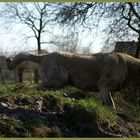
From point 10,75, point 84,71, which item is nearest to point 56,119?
point 84,71

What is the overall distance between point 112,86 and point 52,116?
272cm

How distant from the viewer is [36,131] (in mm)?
8586

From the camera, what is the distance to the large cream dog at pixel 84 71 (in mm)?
11914

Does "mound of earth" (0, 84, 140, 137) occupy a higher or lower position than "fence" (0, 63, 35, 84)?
higher

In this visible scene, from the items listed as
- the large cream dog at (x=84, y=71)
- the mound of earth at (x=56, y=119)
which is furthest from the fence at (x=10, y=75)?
the mound of earth at (x=56, y=119)

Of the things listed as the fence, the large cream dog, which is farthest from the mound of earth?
the fence

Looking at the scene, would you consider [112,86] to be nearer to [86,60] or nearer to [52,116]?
[86,60]

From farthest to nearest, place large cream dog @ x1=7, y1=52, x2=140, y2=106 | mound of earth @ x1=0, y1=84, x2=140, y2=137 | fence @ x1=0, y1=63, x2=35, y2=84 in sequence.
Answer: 1. fence @ x1=0, y1=63, x2=35, y2=84
2. large cream dog @ x1=7, y1=52, x2=140, y2=106
3. mound of earth @ x1=0, y1=84, x2=140, y2=137

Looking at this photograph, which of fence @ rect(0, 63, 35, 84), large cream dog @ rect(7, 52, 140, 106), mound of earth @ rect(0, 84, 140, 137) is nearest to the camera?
mound of earth @ rect(0, 84, 140, 137)

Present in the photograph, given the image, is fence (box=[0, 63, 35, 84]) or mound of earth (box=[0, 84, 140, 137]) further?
fence (box=[0, 63, 35, 84])

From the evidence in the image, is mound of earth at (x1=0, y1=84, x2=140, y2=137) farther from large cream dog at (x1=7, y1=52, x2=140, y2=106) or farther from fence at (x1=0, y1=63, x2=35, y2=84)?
fence at (x1=0, y1=63, x2=35, y2=84)

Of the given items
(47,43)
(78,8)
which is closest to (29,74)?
(47,43)

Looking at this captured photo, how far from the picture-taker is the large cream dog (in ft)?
39.1

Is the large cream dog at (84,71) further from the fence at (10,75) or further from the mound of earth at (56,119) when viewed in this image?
the fence at (10,75)
